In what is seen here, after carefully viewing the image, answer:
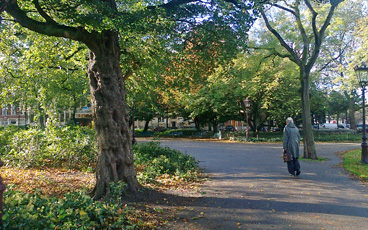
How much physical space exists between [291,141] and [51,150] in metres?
8.28

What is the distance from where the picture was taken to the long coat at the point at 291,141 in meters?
8.97

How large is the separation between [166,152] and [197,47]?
5918mm

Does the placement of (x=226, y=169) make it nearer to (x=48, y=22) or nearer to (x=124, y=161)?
(x=124, y=161)

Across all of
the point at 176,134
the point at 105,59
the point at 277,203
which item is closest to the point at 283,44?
the point at 277,203

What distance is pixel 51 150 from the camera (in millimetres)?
10891

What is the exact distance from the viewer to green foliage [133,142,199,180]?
906cm

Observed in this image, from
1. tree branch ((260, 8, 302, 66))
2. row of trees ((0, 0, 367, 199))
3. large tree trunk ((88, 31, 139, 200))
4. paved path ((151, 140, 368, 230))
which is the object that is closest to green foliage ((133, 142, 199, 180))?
paved path ((151, 140, 368, 230))

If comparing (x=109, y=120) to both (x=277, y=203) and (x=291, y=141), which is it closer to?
(x=277, y=203)

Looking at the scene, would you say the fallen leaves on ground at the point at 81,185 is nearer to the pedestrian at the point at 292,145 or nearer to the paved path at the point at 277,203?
the paved path at the point at 277,203

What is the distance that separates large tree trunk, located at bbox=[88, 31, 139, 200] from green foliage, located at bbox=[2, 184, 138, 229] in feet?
5.81

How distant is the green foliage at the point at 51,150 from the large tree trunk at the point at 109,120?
4.66 metres

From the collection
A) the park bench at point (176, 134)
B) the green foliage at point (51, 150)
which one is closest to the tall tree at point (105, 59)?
the green foliage at point (51, 150)

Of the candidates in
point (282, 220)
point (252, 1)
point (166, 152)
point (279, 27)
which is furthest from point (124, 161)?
point (279, 27)

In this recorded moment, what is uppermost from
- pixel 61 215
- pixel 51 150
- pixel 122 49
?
pixel 122 49
